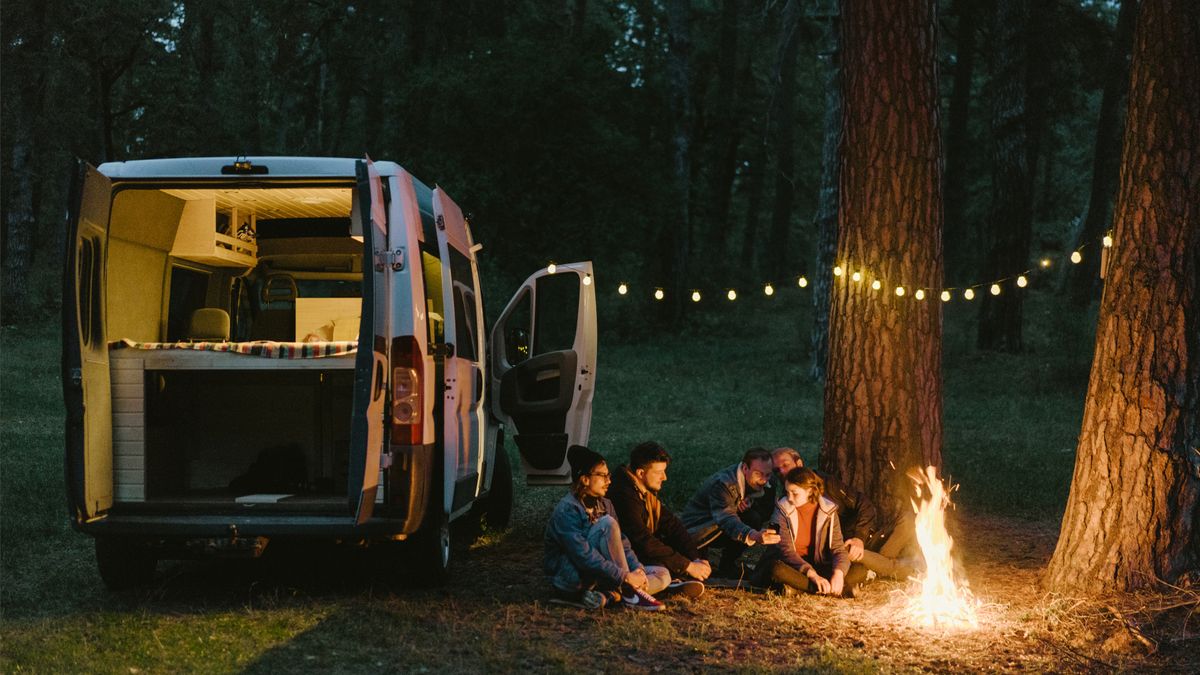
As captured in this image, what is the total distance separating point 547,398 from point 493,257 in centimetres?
1877

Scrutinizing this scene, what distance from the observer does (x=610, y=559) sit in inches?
276

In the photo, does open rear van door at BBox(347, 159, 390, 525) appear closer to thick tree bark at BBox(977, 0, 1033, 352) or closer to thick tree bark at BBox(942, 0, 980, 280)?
thick tree bark at BBox(977, 0, 1033, 352)

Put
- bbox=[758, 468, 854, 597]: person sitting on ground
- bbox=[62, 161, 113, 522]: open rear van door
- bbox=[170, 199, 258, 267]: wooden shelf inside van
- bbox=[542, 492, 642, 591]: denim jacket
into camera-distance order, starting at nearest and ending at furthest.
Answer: bbox=[62, 161, 113, 522]: open rear van door, bbox=[542, 492, 642, 591]: denim jacket, bbox=[758, 468, 854, 597]: person sitting on ground, bbox=[170, 199, 258, 267]: wooden shelf inside van

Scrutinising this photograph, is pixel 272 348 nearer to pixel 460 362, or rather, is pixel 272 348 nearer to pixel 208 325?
pixel 460 362

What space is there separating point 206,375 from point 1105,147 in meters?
23.0

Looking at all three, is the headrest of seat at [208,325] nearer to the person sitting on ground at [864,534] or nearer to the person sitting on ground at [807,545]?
the person sitting on ground at [864,534]

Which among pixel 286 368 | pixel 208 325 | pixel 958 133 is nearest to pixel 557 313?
pixel 958 133

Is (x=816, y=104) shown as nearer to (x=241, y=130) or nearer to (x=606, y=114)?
(x=606, y=114)

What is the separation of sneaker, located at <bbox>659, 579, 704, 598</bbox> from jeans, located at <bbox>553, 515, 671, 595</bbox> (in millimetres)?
76

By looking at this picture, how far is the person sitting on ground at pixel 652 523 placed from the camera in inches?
293

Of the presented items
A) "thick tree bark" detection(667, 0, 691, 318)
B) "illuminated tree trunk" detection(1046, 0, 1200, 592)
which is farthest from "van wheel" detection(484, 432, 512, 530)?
"thick tree bark" detection(667, 0, 691, 318)

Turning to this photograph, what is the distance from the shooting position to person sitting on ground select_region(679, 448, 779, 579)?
789cm

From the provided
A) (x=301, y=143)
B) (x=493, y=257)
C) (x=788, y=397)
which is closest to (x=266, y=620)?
(x=788, y=397)

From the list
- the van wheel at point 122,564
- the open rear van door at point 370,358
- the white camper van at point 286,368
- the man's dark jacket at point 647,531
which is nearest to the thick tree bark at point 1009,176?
the white camper van at point 286,368
